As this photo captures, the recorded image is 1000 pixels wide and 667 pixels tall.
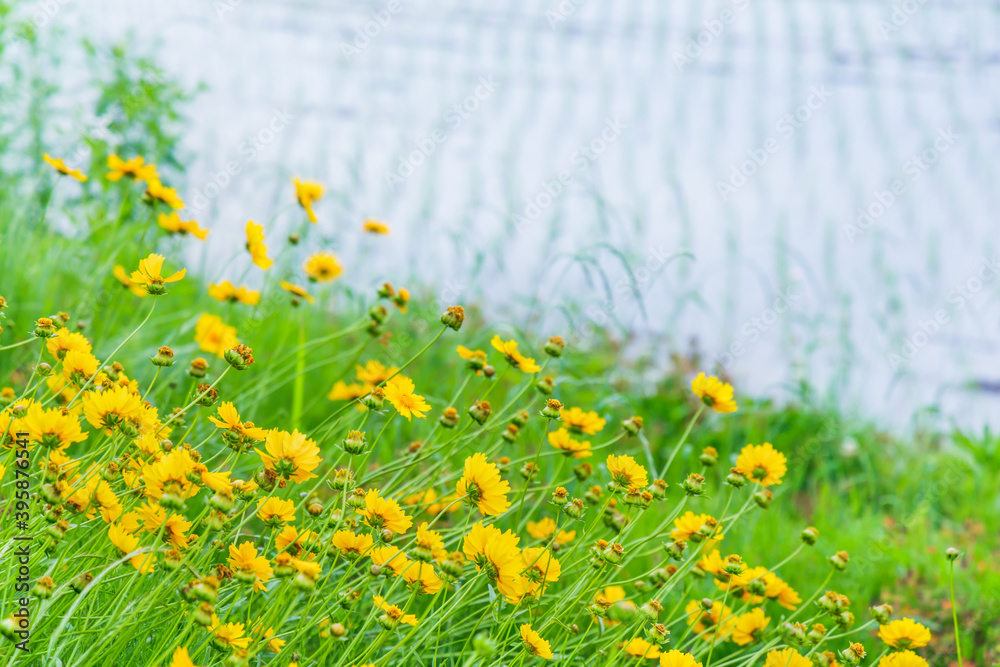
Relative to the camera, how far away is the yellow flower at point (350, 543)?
0.90m

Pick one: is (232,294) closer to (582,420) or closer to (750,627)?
(582,420)

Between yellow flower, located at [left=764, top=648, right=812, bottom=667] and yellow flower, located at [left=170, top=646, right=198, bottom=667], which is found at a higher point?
yellow flower, located at [left=170, top=646, right=198, bottom=667]

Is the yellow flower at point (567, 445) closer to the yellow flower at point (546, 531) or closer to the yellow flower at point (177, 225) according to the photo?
the yellow flower at point (546, 531)

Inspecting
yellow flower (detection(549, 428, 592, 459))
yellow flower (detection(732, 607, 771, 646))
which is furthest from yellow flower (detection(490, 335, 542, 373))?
yellow flower (detection(732, 607, 771, 646))

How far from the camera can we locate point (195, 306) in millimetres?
2127

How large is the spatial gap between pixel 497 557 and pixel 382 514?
5.6 inches

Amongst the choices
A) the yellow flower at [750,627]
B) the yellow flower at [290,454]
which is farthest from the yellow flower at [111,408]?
the yellow flower at [750,627]

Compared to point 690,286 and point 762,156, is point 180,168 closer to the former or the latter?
point 690,286

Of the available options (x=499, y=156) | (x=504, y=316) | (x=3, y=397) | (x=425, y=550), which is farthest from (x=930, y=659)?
(x=499, y=156)

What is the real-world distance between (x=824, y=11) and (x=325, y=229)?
10.5 feet

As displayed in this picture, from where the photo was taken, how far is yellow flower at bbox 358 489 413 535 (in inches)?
33.9

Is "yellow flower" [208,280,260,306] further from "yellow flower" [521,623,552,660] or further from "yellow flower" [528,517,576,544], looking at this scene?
"yellow flower" [521,623,552,660]

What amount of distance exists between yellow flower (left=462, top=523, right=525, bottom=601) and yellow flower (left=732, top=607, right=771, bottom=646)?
0.40 metres

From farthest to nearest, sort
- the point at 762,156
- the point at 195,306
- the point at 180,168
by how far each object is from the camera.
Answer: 1. the point at 762,156
2. the point at 180,168
3. the point at 195,306
